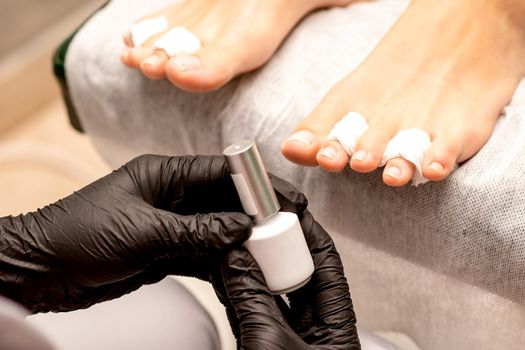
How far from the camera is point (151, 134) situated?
3.31 feet

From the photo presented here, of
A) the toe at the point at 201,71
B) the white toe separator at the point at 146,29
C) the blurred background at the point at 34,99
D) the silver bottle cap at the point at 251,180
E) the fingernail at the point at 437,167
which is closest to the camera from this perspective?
the silver bottle cap at the point at 251,180

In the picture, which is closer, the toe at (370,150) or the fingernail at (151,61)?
the toe at (370,150)

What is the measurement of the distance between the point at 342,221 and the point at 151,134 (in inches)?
12.8

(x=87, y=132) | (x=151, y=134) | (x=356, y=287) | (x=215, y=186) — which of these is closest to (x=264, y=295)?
(x=215, y=186)

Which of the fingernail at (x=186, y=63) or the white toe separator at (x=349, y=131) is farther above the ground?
the fingernail at (x=186, y=63)

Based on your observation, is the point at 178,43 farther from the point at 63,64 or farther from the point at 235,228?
the point at 235,228

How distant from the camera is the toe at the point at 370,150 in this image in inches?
30.2

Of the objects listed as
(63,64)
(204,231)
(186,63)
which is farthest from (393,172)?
(63,64)

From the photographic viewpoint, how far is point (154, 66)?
0.93m

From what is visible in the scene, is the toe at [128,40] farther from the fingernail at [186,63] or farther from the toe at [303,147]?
the toe at [303,147]

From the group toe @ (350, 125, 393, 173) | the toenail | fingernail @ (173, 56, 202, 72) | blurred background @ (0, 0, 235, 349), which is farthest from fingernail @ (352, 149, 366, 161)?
blurred background @ (0, 0, 235, 349)

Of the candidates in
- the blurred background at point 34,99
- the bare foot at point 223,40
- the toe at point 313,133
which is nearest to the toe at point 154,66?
the bare foot at point 223,40

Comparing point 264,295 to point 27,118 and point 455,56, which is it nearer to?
point 455,56

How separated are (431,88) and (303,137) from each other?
19cm
